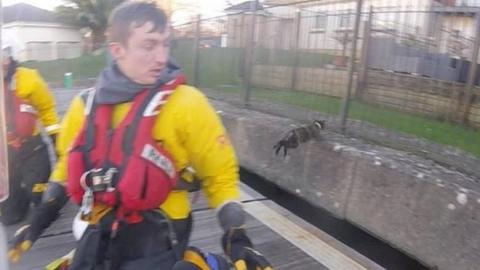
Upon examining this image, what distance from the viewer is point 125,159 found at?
1749mm

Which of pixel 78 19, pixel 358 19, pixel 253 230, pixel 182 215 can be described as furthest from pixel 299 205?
pixel 78 19

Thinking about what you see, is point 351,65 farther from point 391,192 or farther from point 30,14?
point 30,14

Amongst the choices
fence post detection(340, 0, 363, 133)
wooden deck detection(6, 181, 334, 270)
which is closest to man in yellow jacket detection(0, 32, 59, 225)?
wooden deck detection(6, 181, 334, 270)

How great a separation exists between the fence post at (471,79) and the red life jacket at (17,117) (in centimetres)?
392

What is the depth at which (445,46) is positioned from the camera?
4887mm

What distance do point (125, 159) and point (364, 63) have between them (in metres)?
3.97

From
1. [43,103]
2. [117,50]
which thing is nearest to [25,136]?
[43,103]

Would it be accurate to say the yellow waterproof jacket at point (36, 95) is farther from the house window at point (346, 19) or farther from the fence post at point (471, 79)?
the fence post at point (471, 79)

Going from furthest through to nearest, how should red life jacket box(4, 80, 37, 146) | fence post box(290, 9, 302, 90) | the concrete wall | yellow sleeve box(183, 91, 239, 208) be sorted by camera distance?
fence post box(290, 9, 302, 90), red life jacket box(4, 80, 37, 146), the concrete wall, yellow sleeve box(183, 91, 239, 208)

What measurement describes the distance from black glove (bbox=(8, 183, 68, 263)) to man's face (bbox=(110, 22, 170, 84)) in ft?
1.98

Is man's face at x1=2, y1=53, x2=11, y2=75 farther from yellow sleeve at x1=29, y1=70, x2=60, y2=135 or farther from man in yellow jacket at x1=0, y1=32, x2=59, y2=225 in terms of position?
yellow sleeve at x1=29, y1=70, x2=60, y2=135

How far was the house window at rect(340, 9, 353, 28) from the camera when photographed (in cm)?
535

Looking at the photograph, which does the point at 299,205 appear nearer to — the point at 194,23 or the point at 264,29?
the point at 264,29

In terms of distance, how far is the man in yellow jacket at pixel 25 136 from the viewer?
3.59 metres
